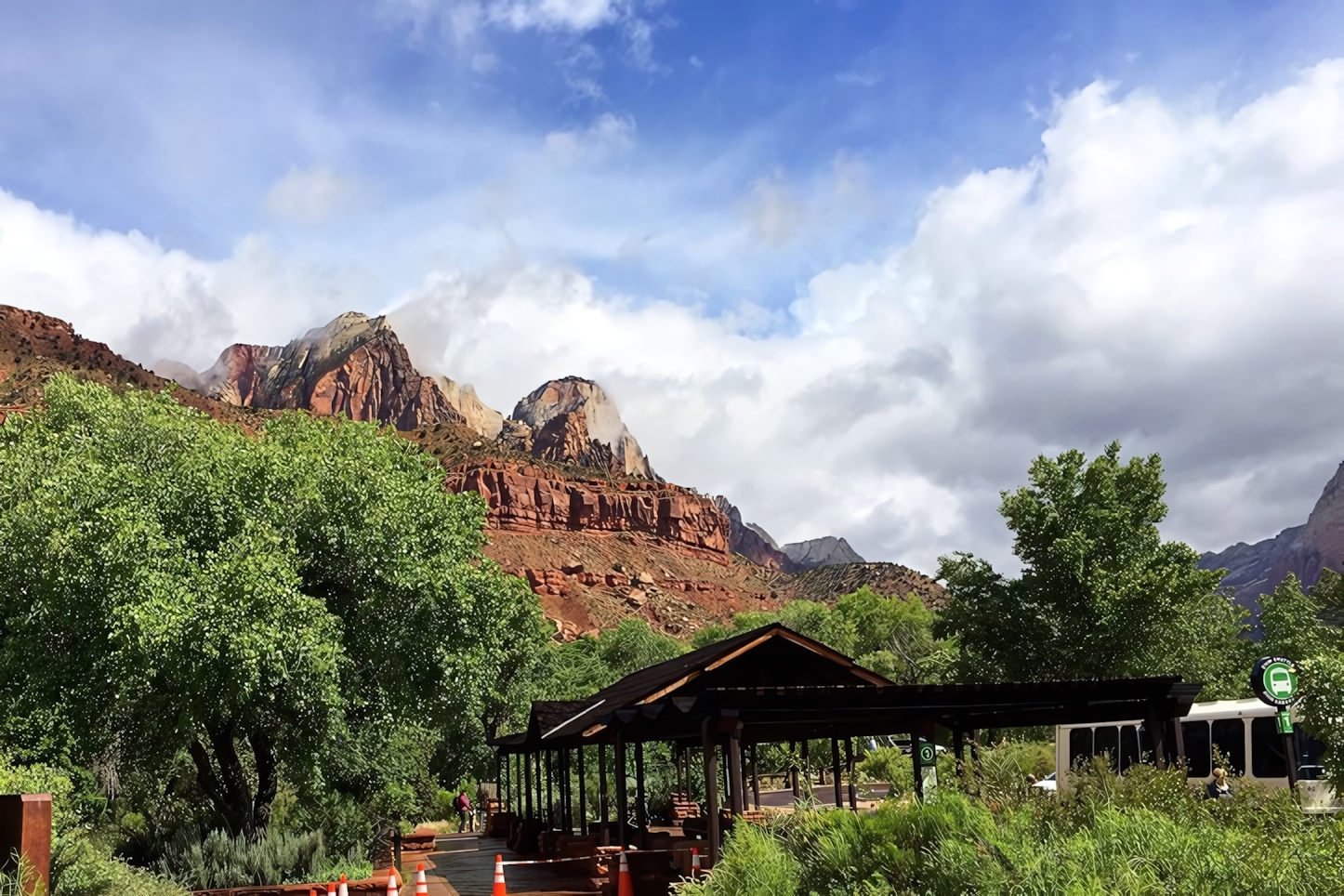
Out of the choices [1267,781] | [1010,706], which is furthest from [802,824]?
[1267,781]

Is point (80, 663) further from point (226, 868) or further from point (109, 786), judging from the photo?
point (109, 786)

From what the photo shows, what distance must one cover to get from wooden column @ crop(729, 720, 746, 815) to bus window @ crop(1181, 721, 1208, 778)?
34.8 ft

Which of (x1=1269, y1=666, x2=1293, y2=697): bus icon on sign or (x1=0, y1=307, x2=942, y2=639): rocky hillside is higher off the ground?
(x1=0, y1=307, x2=942, y2=639): rocky hillside

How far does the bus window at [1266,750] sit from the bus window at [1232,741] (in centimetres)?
22

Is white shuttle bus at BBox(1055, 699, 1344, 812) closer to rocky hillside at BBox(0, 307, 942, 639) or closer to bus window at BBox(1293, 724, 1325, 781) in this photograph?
bus window at BBox(1293, 724, 1325, 781)

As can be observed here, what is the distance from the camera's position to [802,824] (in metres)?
9.57

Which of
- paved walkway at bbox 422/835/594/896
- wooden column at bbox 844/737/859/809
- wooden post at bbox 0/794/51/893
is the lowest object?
paved walkway at bbox 422/835/594/896

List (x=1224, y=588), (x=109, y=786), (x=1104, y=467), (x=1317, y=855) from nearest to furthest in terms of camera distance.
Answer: (x=1317, y=855) < (x=109, y=786) < (x=1104, y=467) < (x=1224, y=588)

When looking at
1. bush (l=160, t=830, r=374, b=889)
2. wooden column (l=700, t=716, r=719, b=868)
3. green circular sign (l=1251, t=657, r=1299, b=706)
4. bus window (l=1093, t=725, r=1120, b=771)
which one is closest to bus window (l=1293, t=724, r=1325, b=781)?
bus window (l=1093, t=725, r=1120, b=771)

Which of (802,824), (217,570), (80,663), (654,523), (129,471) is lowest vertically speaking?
(802,824)

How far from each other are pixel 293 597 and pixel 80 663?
13.5 ft

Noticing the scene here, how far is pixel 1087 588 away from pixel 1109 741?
752 centimetres

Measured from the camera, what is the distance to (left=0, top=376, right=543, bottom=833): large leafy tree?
1630 cm

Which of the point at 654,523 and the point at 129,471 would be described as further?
the point at 654,523
